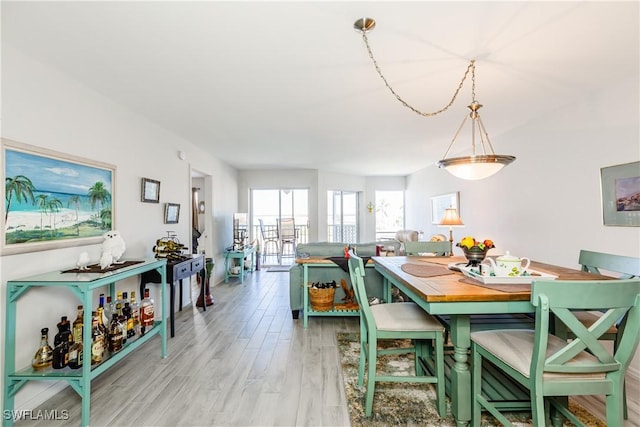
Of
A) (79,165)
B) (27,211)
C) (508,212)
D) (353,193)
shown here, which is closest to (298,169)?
(353,193)

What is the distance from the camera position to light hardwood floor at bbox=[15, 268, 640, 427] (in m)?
1.82

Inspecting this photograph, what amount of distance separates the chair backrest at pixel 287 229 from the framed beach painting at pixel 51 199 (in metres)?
4.82

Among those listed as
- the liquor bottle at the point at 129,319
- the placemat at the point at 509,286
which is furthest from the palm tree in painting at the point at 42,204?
the placemat at the point at 509,286

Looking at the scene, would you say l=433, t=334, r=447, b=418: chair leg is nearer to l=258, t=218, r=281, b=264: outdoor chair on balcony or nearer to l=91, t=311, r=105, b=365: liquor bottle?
l=91, t=311, r=105, b=365: liquor bottle

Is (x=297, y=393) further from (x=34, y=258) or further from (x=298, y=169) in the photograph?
(x=298, y=169)

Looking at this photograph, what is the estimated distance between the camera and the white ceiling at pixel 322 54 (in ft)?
5.08

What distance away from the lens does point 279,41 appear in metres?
1.81

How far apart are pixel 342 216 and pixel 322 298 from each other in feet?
15.9

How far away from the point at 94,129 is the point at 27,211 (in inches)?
36.1

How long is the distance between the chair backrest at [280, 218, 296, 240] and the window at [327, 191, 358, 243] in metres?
0.95

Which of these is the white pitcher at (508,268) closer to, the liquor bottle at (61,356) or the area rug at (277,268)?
the liquor bottle at (61,356)

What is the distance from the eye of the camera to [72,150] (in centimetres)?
224

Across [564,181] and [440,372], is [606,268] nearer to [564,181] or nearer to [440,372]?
[564,181]

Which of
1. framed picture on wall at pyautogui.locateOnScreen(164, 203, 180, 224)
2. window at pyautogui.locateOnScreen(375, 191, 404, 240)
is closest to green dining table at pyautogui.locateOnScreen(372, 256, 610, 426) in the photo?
framed picture on wall at pyautogui.locateOnScreen(164, 203, 180, 224)
